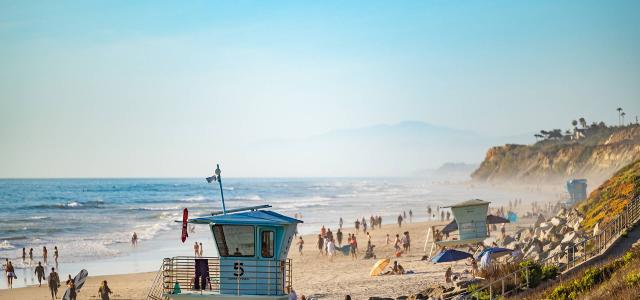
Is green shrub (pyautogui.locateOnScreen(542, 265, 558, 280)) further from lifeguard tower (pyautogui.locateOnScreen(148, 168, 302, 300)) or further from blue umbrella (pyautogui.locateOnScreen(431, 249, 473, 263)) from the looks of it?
blue umbrella (pyautogui.locateOnScreen(431, 249, 473, 263))

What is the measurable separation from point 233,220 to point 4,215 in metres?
81.2

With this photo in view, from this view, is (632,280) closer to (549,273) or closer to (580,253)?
(549,273)

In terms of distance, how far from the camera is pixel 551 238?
36.8m

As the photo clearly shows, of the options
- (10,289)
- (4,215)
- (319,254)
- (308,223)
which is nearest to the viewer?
(10,289)

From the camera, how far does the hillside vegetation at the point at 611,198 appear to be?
34312 millimetres

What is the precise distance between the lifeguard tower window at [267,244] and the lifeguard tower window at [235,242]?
26 cm

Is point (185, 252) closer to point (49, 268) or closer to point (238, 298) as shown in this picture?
point (49, 268)

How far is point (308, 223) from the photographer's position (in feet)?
260

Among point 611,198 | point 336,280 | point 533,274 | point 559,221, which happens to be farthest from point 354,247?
point 533,274

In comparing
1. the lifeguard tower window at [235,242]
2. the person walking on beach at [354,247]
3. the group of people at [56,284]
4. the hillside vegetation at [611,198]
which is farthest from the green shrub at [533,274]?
the person walking on beach at [354,247]

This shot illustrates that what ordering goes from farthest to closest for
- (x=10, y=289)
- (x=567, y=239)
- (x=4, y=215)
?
(x=4, y=215) < (x=10, y=289) < (x=567, y=239)

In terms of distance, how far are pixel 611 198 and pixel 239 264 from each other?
72.7ft

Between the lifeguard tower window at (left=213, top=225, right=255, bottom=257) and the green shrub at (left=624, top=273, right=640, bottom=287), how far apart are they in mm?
8608

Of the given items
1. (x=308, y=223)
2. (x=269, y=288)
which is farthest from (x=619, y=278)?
(x=308, y=223)
